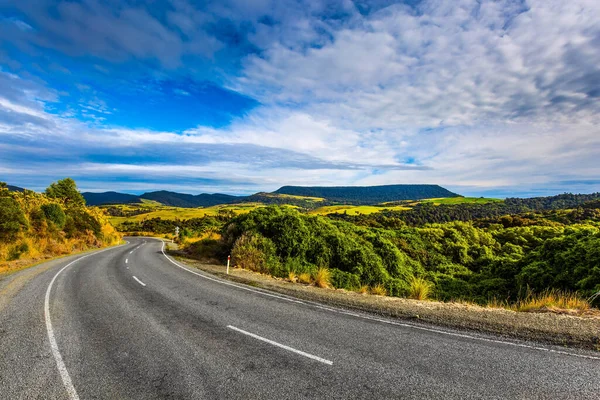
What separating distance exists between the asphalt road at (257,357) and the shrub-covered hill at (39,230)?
1572 cm

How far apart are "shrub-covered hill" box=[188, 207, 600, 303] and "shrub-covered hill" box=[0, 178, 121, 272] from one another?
12.1 m

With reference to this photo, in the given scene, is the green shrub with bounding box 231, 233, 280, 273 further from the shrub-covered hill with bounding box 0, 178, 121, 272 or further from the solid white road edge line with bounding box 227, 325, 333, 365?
the shrub-covered hill with bounding box 0, 178, 121, 272

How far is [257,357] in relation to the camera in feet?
18.3

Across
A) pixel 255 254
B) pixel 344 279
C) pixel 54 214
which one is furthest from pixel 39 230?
pixel 344 279

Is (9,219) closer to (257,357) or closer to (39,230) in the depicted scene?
(39,230)

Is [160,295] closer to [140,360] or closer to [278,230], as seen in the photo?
[140,360]

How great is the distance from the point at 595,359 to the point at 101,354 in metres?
9.37

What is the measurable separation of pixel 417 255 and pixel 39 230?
33.4 metres

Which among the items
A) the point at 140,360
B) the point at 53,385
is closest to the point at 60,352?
the point at 53,385

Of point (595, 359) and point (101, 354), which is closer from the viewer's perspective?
point (595, 359)

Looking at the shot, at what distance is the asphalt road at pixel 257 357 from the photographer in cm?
443

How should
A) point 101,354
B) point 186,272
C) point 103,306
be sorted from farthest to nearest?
point 186,272 → point 103,306 → point 101,354

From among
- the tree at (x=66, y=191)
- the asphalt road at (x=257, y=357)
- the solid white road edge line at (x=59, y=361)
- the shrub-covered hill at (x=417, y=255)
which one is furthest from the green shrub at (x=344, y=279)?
the tree at (x=66, y=191)

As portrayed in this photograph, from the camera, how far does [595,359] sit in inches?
209
